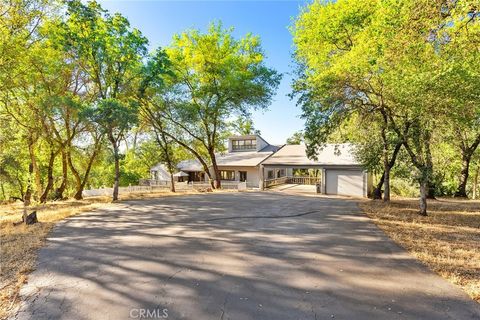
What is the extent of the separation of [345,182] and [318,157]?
3.71m

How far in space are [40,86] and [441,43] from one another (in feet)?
72.0

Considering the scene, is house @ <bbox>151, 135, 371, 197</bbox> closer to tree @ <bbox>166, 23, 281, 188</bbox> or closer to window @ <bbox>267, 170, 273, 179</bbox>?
window @ <bbox>267, 170, 273, 179</bbox>

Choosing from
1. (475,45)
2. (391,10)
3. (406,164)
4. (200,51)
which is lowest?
(406,164)

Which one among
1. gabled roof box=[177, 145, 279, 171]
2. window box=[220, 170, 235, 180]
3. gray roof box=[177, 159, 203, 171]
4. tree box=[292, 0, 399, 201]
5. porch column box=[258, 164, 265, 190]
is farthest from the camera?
gray roof box=[177, 159, 203, 171]

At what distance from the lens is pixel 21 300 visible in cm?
441

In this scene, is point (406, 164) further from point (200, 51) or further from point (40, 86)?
point (40, 86)

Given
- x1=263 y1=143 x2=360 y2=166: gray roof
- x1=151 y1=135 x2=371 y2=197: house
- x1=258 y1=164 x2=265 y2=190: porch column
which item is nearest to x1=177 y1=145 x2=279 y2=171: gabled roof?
x1=151 y1=135 x2=371 y2=197: house

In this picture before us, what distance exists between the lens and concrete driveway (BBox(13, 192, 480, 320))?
4.08 meters

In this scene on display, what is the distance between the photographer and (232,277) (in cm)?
521

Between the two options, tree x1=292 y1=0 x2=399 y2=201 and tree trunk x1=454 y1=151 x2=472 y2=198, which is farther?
tree trunk x1=454 y1=151 x2=472 y2=198

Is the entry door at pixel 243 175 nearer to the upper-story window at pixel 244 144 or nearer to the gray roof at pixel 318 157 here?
the gray roof at pixel 318 157

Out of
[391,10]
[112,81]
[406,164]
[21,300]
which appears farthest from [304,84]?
[21,300]

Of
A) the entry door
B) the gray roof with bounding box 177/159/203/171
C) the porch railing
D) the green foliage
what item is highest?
the green foliage

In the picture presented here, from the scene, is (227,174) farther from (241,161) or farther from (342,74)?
(342,74)
